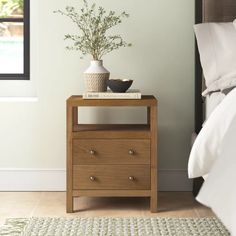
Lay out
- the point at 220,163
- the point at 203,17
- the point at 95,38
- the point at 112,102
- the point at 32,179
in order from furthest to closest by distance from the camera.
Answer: the point at 32,179
the point at 203,17
the point at 95,38
the point at 112,102
the point at 220,163

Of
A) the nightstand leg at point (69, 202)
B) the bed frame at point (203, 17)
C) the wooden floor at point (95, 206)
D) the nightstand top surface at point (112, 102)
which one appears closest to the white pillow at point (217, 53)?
the bed frame at point (203, 17)

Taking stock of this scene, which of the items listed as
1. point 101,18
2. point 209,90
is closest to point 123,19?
point 101,18

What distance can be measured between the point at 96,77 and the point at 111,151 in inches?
17.5

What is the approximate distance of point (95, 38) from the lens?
3674 mm

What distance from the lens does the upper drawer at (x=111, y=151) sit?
343cm

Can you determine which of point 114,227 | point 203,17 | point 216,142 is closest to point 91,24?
point 203,17

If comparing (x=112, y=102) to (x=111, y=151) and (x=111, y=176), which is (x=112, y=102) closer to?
(x=111, y=151)

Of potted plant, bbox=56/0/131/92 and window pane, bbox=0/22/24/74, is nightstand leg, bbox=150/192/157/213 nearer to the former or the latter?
potted plant, bbox=56/0/131/92

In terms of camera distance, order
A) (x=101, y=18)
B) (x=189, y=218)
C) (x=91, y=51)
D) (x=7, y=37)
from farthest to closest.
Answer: (x=7, y=37), (x=101, y=18), (x=91, y=51), (x=189, y=218)

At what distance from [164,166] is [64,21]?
1120 millimetres

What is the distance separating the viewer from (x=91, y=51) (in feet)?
12.1

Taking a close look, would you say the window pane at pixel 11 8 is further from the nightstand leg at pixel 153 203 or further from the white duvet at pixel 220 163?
the white duvet at pixel 220 163

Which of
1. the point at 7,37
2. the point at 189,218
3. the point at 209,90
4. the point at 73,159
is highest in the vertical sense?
the point at 7,37

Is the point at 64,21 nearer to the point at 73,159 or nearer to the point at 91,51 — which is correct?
the point at 91,51
